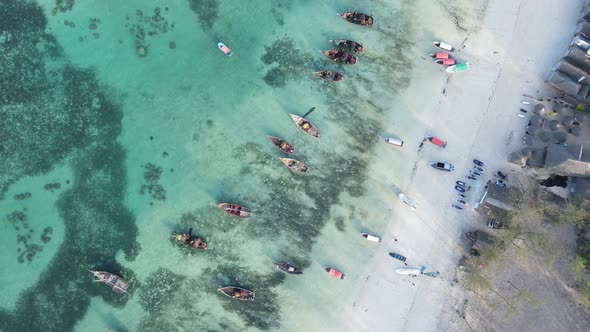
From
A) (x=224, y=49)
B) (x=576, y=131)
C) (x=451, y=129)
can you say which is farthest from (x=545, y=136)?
(x=224, y=49)

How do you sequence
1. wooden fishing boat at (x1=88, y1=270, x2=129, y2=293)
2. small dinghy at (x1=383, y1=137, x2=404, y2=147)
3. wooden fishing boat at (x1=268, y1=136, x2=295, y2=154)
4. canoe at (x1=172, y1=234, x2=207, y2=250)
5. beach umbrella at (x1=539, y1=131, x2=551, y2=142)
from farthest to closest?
beach umbrella at (x1=539, y1=131, x2=551, y2=142) → small dinghy at (x1=383, y1=137, x2=404, y2=147) → wooden fishing boat at (x1=268, y1=136, x2=295, y2=154) → canoe at (x1=172, y1=234, x2=207, y2=250) → wooden fishing boat at (x1=88, y1=270, x2=129, y2=293)

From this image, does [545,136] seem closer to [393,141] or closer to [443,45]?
[443,45]

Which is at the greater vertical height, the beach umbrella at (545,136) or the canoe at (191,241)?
the beach umbrella at (545,136)

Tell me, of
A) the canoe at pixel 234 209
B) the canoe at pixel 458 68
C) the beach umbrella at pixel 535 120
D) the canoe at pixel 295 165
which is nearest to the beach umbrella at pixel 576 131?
the beach umbrella at pixel 535 120

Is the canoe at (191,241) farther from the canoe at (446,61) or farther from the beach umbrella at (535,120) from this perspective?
the beach umbrella at (535,120)

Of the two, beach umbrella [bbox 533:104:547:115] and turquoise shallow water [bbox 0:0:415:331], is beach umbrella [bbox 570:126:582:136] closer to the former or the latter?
beach umbrella [bbox 533:104:547:115]

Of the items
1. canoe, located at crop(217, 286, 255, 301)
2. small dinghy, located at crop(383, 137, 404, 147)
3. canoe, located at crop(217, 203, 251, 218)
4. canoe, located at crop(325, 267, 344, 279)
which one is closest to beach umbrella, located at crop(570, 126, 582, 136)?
small dinghy, located at crop(383, 137, 404, 147)
